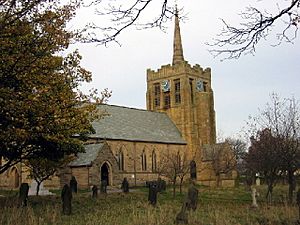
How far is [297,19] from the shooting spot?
7.36 metres

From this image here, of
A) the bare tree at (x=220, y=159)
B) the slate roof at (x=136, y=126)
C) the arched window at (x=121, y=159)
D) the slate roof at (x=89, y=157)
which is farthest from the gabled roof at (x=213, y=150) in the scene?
the slate roof at (x=89, y=157)

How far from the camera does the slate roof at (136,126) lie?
53469 millimetres

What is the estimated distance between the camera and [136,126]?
58.6m

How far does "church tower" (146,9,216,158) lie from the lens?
64375 mm

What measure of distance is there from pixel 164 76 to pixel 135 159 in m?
18.8

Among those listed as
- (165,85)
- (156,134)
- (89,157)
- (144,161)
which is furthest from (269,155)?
(165,85)

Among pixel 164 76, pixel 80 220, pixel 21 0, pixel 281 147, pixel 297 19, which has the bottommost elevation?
pixel 80 220

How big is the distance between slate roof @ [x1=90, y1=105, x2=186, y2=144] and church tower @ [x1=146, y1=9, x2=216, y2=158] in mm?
1631

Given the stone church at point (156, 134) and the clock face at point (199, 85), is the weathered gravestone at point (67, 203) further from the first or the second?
the clock face at point (199, 85)

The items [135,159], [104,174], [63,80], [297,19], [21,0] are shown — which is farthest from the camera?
[135,159]

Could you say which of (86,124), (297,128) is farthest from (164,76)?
(86,124)

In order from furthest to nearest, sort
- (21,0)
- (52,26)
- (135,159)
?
(135,159) < (52,26) < (21,0)

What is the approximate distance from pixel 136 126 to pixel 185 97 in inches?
420

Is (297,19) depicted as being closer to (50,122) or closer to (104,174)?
(50,122)
